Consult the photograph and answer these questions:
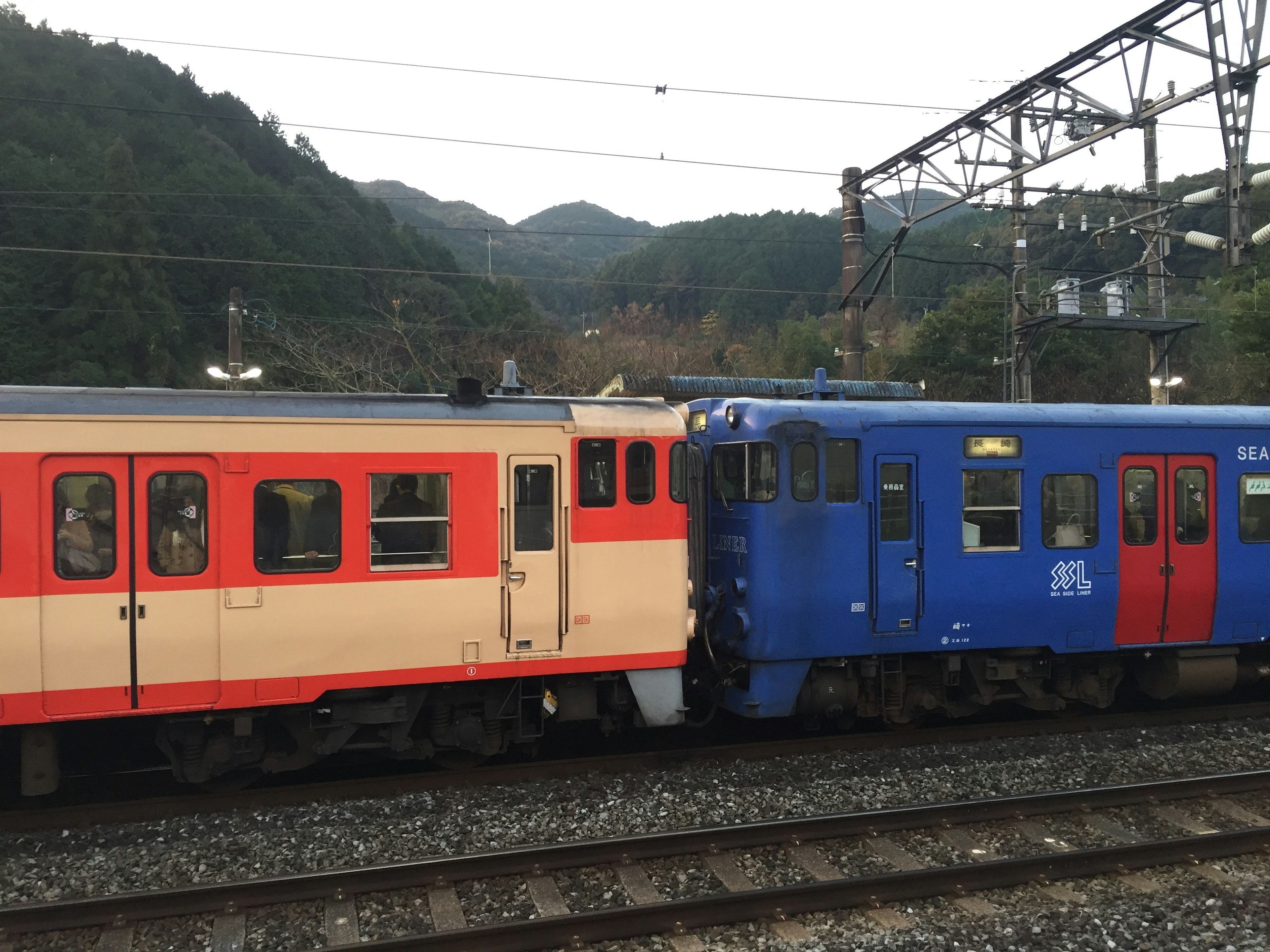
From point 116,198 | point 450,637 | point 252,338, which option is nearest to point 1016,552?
point 450,637

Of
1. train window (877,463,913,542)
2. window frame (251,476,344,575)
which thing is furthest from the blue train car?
window frame (251,476,344,575)

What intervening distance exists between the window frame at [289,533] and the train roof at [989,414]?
12.7ft

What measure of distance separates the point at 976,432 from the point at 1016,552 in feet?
4.22

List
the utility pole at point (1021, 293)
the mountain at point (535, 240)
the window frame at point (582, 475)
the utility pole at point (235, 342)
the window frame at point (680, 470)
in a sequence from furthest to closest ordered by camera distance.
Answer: the mountain at point (535, 240) < the utility pole at point (1021, 293) < the utility pole at point (235, 342) < the window frame at point (680, 470) < the window frame at point (582, 475)

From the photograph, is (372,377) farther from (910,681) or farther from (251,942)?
(251,942)

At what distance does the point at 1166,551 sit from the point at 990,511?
6.98 ft

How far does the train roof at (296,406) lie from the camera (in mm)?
6457

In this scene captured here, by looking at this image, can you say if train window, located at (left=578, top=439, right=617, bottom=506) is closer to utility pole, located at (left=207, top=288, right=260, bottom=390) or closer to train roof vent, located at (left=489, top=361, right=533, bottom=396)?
train roof vent, located at (left=489, top=361, right=533, bottom=396)

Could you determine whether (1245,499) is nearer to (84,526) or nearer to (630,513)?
(630,513)

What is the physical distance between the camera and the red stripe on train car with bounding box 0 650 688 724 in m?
6.39

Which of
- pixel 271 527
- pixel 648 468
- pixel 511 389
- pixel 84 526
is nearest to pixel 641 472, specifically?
pixel 648 468

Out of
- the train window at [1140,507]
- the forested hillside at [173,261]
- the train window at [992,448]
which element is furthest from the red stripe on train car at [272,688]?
the forested hillside at [173,261]

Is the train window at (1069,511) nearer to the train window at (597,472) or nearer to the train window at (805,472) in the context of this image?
the train window at (805,472)

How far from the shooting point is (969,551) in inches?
351
